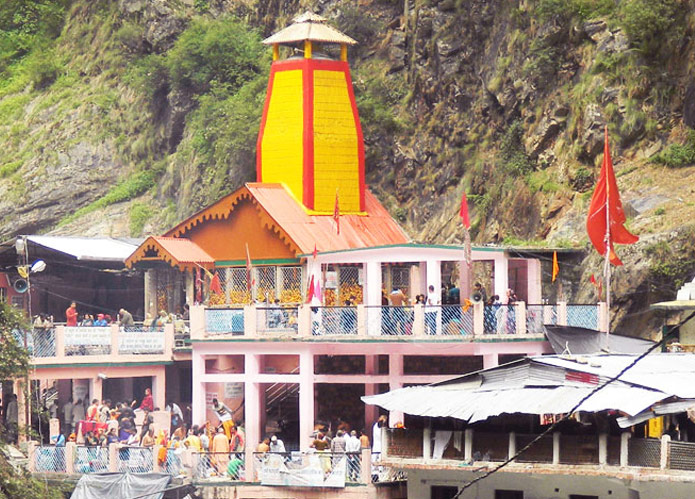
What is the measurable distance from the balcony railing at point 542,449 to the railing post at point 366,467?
2.36 m

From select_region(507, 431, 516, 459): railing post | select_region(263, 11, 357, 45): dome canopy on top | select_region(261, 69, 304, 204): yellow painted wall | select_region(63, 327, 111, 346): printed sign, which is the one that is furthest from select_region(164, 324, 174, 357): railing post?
select_region(507, 431, 516, 459): railing post

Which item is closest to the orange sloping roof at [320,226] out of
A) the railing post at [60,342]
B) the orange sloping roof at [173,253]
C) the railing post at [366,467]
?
the orange sloping roof at [173,253]

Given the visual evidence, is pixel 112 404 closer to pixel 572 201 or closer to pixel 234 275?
pixel 234 275

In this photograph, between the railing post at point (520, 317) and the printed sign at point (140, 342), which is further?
the printed sign at point (140, 342)

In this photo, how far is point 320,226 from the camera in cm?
6328

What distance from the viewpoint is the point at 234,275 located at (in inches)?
2467

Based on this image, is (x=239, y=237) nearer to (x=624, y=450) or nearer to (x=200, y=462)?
(x=200, y=462)

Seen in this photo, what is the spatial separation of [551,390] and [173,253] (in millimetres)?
19002

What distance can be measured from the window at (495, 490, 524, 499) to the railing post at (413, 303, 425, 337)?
722 centimetres

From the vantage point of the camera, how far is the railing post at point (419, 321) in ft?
181

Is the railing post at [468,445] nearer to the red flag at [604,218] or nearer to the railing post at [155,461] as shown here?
the red flag at [604,218]

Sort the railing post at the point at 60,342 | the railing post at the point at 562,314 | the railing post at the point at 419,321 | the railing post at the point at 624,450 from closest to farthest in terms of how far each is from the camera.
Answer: the railing post at the point at 624,450 < the railing post at the point at 419,321 < the railing post at the point at 562,314 < the railing post at the point at 60,342

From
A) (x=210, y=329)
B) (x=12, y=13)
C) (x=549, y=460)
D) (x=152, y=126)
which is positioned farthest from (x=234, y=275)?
(x=12, y=13)

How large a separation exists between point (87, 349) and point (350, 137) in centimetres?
1111
